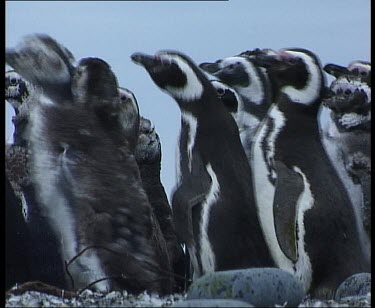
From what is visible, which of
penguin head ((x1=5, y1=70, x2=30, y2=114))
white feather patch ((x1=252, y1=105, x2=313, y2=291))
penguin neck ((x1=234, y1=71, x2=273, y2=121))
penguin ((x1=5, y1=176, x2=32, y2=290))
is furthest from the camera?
penguin neck ((x1=234, y1=71, x2=273, y2=121))

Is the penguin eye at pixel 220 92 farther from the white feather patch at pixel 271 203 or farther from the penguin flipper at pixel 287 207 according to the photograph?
the penguin flipper at pixel 287 207

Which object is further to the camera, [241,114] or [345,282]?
[241,114]

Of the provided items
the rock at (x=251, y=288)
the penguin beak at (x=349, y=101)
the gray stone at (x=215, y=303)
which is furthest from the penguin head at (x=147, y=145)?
the gray stone at (x=215, y=303)

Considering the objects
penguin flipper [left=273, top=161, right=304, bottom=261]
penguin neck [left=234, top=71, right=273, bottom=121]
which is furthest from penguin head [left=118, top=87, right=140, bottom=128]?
penguin flipper [left=273, top=161, right=304, bottom=261]

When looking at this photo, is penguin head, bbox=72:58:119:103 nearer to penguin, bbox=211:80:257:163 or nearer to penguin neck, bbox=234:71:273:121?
penguin, bbox=211:80:257:163

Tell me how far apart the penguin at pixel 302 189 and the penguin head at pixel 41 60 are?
50.0 inches

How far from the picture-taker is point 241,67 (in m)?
6.41

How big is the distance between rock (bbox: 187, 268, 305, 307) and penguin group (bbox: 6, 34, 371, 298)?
112 centimetres

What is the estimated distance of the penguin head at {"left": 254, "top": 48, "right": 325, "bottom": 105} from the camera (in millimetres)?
6215

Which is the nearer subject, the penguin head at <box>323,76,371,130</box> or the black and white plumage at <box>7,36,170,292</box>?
the black and white plumage at <box>7,36,170,292</box>

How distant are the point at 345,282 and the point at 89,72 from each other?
1.91 m

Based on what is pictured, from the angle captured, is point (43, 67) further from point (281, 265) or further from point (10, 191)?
point (281, 265)
